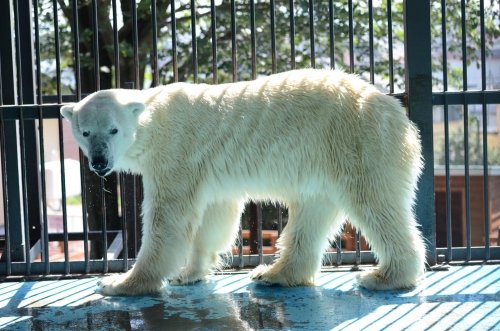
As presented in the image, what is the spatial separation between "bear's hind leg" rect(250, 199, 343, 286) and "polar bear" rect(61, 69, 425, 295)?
0.02 meters

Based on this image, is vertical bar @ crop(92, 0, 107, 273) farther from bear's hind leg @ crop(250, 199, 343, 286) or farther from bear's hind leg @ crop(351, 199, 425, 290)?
bear's hind leg @ crop(351, 199, 425, 290)

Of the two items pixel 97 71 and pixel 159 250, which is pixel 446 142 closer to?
pixel 159 250

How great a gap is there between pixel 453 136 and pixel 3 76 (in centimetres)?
1325

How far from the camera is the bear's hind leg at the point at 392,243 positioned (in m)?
4.19

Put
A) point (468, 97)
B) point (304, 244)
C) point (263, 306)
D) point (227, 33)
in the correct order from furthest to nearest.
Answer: point (227, 33)
point (468, 97)
point (304, 244)
point (263, 306)

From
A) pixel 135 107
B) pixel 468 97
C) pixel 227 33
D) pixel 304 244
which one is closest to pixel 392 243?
pixel 304 244

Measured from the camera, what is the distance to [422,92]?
15.9 ft

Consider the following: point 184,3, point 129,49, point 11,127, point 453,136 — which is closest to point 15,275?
point 11,127

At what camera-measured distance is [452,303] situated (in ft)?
13.2

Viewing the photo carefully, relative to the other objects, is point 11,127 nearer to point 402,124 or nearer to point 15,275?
point 15,275

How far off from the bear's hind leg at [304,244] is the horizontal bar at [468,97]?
1.05 metres

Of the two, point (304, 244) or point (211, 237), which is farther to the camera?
point (211, 237)

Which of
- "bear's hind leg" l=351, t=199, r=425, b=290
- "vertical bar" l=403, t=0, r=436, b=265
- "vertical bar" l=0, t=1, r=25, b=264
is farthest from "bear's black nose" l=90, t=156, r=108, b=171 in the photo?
"vertical bar" l=403, t=0, r=436, b=265

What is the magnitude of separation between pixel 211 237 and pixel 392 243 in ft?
3.65
